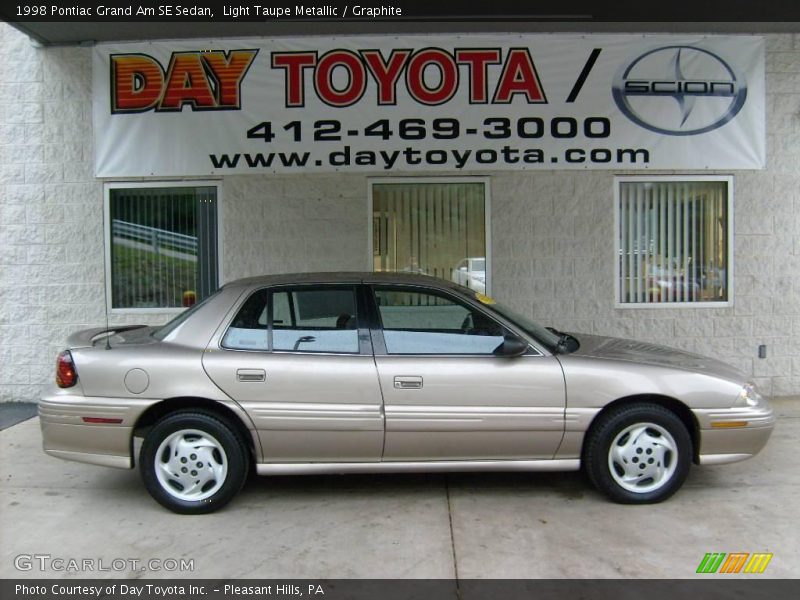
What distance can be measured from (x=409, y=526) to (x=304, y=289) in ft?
5.58

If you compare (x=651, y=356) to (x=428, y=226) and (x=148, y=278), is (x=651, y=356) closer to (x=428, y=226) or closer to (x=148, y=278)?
(x=428, y=226)

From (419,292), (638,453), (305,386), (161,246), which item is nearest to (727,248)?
(638,453)

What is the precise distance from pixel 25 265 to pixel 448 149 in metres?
5.00

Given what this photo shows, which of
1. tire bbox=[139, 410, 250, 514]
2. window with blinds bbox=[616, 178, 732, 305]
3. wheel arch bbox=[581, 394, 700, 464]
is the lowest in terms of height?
tire bbox=[139, 410, 250, 514]

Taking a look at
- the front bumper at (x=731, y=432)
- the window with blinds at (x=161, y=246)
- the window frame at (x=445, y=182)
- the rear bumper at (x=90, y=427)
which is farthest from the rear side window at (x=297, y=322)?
the window with blinds at (x=161, y=246)

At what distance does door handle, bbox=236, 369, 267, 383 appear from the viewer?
4219 millimetres

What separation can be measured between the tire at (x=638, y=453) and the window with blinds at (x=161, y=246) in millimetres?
5002

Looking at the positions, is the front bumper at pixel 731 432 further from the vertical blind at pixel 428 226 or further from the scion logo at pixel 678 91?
the scion logo at pixel 678 91

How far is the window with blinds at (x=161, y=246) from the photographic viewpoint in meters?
7.63

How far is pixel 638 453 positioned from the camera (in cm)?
431

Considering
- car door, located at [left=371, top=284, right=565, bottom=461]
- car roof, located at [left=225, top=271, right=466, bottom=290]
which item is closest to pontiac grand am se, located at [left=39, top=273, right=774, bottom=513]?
car door, located at [left=371, top=284, right=565, bottom=461]

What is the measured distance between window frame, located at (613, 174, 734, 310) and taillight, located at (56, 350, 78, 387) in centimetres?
562

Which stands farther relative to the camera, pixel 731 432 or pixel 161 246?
pixel 161 246

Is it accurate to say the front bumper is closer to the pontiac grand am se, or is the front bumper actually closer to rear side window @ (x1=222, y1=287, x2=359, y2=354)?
the pontiac grand am se
